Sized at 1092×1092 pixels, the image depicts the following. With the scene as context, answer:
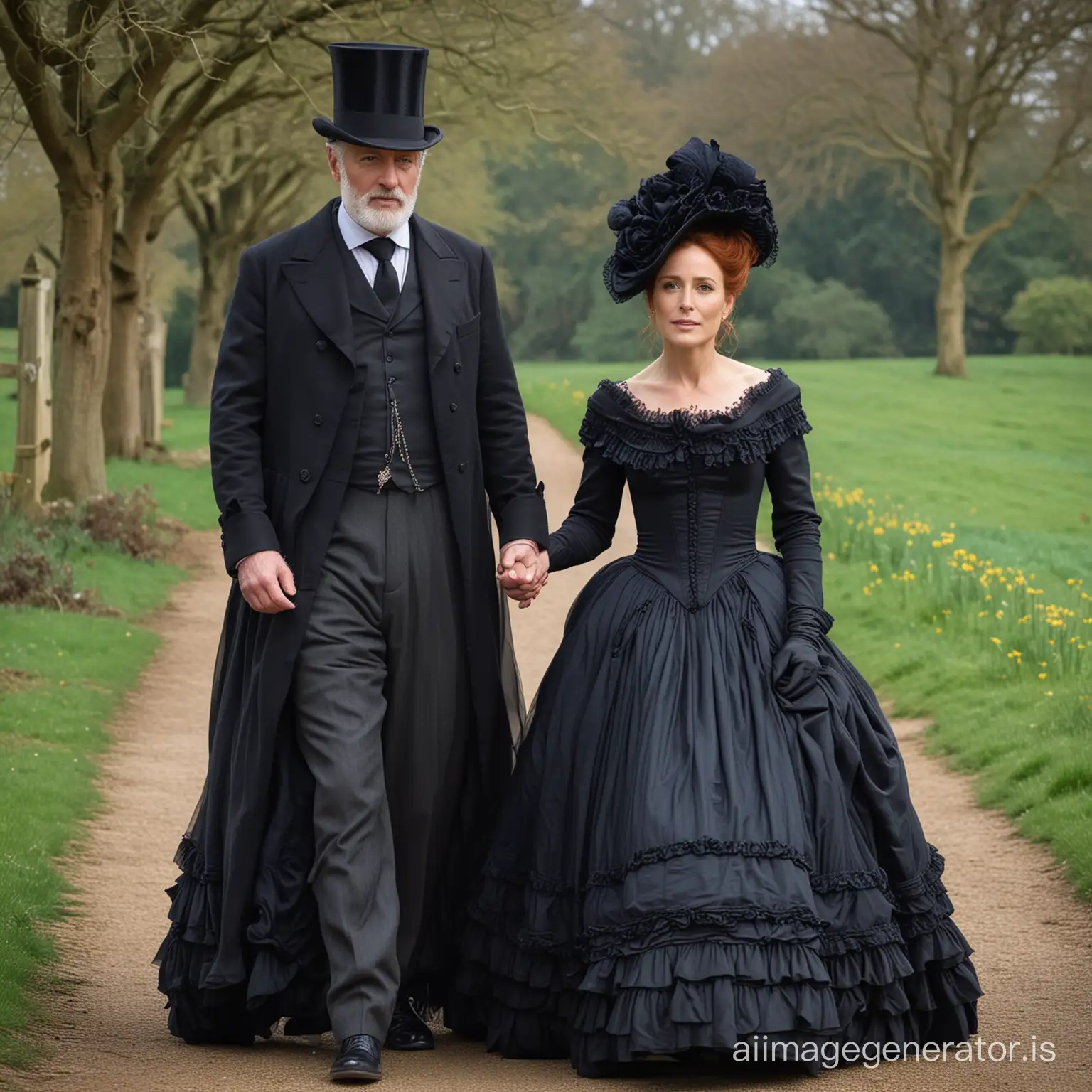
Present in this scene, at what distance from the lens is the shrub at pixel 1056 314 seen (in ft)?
139

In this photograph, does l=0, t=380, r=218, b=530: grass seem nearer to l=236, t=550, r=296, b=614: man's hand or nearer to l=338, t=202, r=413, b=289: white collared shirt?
l=338, t=202, r=413, b=289: white collared shirt

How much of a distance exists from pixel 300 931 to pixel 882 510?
12.8m

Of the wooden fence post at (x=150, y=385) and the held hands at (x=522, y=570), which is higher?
the held hands at (x=522, y=570)

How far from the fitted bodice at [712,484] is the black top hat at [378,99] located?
91cm

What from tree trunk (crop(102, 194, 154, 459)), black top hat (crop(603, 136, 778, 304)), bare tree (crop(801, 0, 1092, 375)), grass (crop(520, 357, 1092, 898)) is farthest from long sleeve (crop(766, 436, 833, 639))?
bare tree (crop(801, 0, 1092, 375))

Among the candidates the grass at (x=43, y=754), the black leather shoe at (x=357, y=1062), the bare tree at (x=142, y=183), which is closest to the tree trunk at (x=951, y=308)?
the bare tree at (x=142, y=183)

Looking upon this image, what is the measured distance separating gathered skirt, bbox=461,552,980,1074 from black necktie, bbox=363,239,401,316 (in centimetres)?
92

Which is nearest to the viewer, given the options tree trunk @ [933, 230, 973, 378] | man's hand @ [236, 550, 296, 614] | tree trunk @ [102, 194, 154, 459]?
man's hand @ [236, 550, 296, 614]

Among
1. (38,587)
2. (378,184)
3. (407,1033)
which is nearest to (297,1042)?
(407,1033)

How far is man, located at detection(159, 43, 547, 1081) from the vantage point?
13.1 feet

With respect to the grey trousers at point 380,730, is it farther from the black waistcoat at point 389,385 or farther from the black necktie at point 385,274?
the black necktie at point 385,274

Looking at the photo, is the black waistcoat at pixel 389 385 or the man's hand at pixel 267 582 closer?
the man's hand at pixel 267 582

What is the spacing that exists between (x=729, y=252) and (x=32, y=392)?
10389 millimetres

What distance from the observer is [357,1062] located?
3.71 meters
